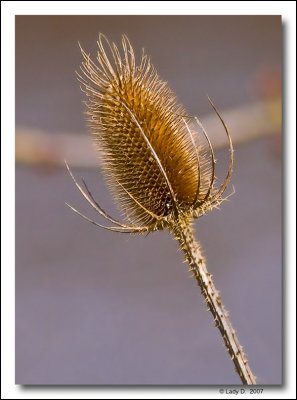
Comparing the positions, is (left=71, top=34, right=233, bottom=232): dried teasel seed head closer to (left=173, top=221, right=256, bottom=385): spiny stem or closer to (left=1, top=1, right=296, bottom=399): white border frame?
(left=173, top=221, right=256, bottom=385): spiny stem

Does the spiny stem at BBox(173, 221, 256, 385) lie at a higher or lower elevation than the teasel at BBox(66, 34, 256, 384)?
lower

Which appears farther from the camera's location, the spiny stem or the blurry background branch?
the blurry background branch

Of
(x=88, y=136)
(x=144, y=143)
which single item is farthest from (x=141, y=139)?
(x=88, y=136)

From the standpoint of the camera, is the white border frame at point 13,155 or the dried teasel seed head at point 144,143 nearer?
the dried teasel seed head at point 144,143

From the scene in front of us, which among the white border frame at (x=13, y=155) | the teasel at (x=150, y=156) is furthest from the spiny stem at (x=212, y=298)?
the white border frame at (x=13, y=155)

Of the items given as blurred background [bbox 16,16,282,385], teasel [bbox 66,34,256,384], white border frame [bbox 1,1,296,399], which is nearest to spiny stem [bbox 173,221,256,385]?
teasel [bbox 66,34,256,384]

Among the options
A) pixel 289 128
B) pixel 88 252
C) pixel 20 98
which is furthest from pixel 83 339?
pixel 289 128

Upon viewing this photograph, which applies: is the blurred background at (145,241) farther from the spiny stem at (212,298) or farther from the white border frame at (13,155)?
the spiny stem at (212,298)

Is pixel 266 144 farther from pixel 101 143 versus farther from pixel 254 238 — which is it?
pixel 101 143
